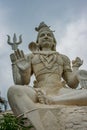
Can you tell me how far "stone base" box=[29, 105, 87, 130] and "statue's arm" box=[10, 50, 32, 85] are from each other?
1.43m

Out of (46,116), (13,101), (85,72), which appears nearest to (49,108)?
(46,116)

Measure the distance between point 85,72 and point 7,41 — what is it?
81.5 inches

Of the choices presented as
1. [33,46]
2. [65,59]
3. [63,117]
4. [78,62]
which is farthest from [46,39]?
[63,117]

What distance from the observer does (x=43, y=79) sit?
965 cm

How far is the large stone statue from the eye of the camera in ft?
27.1

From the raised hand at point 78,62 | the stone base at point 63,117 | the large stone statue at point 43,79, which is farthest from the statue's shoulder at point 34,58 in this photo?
the stone base at point 63,117

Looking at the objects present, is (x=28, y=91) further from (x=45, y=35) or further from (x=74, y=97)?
(x=45, y=35)

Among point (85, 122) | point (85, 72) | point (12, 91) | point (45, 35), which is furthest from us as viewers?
point (45, 35)

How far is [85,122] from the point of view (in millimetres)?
7832

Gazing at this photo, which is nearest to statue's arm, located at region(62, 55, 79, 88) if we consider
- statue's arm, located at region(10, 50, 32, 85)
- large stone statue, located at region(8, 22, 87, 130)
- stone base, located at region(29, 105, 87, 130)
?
large stone statue, located at region(8, 22, 87, 130)

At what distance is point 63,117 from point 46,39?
9.41 feet

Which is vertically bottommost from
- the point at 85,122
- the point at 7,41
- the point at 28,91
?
the point at 85,122

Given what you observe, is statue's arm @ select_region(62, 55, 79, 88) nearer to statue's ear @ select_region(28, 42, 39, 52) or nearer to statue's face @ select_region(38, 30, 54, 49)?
statue's face @ select_region(38, 30, 54, 49)

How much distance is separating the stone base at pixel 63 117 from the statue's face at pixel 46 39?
7.85 ft
